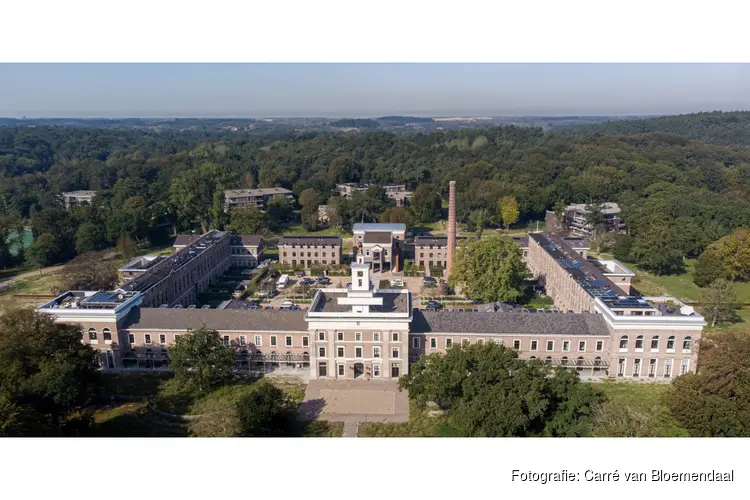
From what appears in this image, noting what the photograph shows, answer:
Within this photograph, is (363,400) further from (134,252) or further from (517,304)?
(134,252)

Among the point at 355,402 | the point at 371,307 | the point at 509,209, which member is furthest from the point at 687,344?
the point at 509,209

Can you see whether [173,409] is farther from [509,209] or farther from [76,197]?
[76,197]

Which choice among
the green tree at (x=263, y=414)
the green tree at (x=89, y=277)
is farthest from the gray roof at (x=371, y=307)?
the green tree at (x=89, y=277)

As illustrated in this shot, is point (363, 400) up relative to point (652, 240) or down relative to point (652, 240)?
down

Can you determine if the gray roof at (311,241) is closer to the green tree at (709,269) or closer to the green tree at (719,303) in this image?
the green tree at (719,303)

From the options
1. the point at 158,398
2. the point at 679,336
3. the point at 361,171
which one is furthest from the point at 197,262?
the point at 361,171

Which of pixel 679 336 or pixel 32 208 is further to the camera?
pixel 32 208
